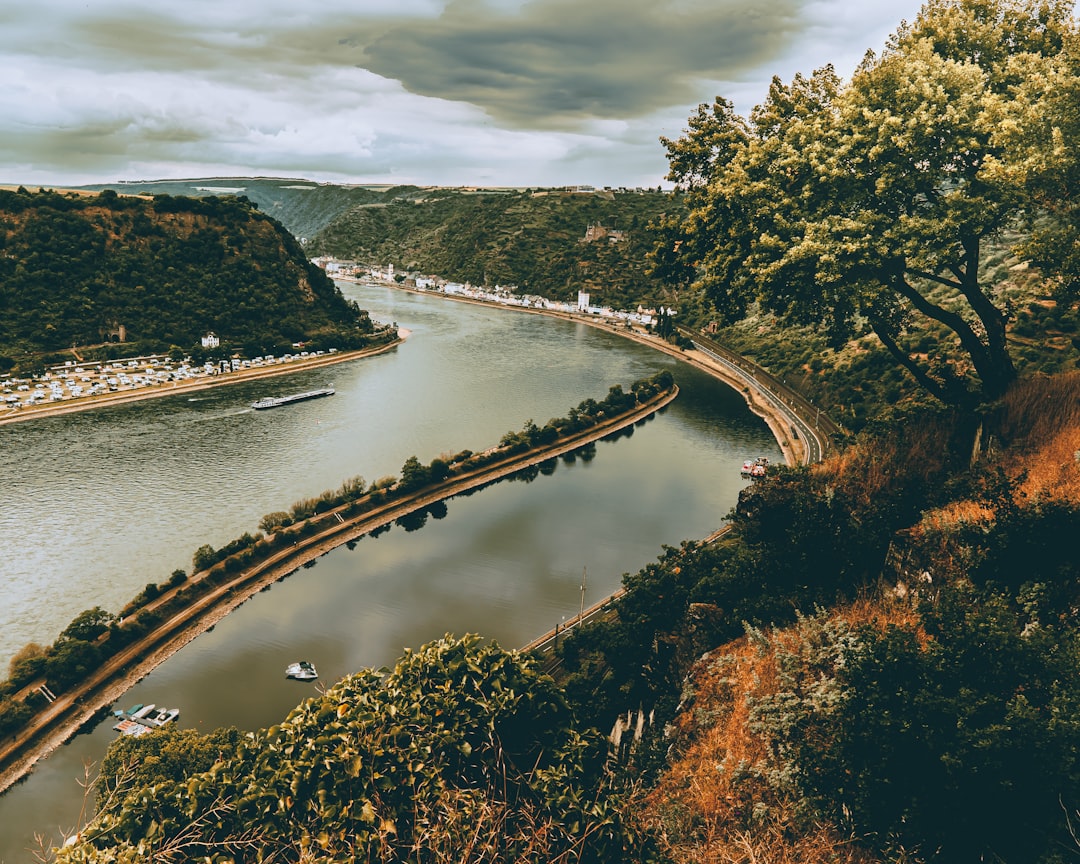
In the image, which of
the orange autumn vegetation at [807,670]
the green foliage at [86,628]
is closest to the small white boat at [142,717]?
the green foliage at [86,628]

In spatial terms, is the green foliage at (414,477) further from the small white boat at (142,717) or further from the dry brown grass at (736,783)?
the dry brown grass at (736,783)

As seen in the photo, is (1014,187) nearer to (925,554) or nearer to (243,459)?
(925,554)

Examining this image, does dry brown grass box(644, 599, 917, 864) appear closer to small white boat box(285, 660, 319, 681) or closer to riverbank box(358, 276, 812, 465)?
small white boat box(285, 660, 319, 681)

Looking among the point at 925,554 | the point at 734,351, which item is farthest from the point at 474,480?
the point at 734,351

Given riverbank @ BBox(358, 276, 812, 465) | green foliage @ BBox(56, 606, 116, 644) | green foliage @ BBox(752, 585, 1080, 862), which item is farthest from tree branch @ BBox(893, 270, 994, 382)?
green foliage @ BBox(56, 606, 116, 644)

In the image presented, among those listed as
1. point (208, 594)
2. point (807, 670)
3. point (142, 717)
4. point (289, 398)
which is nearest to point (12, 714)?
point (142, 717)

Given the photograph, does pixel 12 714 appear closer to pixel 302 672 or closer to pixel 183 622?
pixel 183 622

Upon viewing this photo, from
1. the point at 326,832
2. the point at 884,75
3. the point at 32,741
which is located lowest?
the point at 32,741

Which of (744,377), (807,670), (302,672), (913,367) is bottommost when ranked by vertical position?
(302,672)
